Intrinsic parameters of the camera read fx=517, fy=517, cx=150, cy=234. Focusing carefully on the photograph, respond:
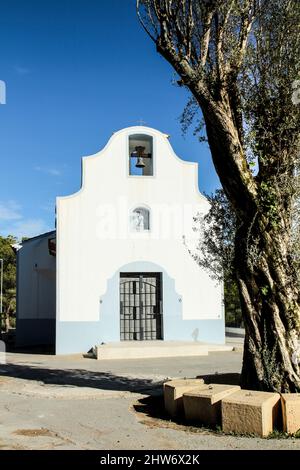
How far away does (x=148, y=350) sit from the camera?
1695cm

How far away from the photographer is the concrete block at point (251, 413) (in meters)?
6.38

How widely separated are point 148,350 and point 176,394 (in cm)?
935

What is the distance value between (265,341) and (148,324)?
37.7 feet

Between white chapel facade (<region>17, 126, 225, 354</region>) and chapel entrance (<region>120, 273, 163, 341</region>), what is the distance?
36mm

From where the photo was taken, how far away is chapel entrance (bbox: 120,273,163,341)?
741 inches

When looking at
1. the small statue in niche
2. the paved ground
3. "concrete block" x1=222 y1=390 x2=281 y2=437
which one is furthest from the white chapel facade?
"concrete block" x1=222 y1=390 x2=281 y2=437

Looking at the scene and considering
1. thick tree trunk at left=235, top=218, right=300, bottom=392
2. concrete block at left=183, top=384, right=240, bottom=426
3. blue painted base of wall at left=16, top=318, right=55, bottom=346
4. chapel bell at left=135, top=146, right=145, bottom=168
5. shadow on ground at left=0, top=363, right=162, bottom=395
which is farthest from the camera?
blue painted base of wall at left=16, top=318, right=55, bottom=346

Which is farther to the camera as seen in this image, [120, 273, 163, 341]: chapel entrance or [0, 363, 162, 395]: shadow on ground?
[120, 273, 163, 341]: chapel entrance

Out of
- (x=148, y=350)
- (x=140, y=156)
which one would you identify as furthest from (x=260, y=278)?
(x=140, y=156)

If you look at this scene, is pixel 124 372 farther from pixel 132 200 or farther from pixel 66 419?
pixel 132 200

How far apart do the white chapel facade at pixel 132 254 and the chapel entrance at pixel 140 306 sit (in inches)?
1.4

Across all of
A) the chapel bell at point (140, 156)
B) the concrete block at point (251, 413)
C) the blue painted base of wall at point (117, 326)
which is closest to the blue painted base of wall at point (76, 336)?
the blue painted base of wall at point (117, 326)

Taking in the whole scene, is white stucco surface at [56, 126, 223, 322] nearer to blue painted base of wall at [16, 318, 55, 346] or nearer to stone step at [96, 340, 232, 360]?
stone step at [96, 340, 232, 360]
